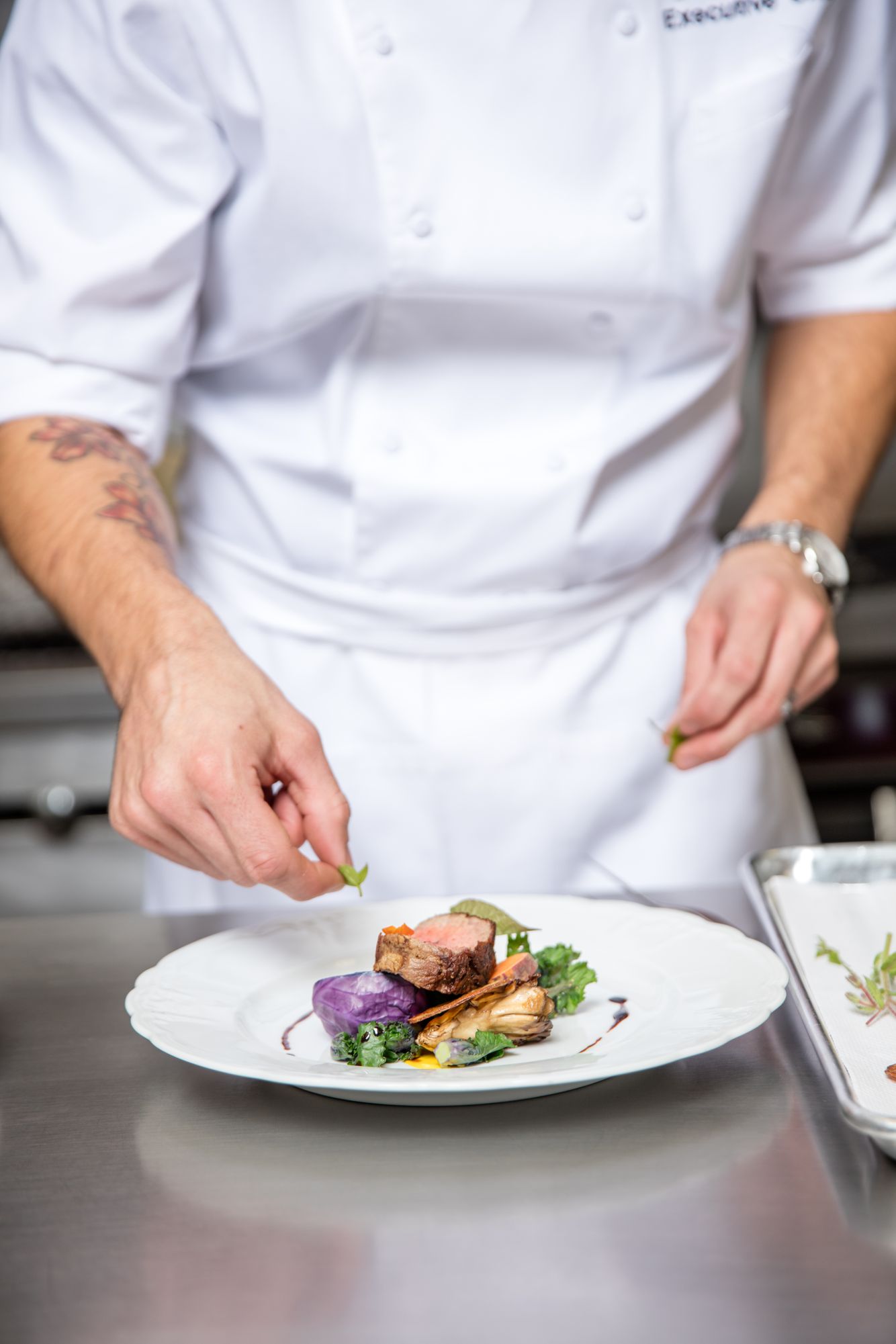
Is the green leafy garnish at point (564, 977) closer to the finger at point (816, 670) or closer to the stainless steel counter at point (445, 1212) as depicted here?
the stainless steel counter at point (445, 1212)

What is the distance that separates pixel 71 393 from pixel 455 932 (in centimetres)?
60

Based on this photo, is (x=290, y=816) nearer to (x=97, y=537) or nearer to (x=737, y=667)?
(x=97, y=537)

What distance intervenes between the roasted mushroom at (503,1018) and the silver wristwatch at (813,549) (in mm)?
592

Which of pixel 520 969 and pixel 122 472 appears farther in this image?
pixel 122 472

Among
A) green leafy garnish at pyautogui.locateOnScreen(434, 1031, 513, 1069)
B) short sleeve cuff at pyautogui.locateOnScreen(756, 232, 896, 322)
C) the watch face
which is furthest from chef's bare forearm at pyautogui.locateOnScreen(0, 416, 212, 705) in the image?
short sleeve cuff at pyautogui.locateOnScreen(756, 232, 896, 322)

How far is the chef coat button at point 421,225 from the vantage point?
111cm

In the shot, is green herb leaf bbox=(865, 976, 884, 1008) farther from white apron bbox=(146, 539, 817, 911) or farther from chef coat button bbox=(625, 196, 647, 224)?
chef coat button bbox=(625, 196, 647, 224)

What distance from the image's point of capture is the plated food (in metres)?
0.69

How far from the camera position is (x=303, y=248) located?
1141mm

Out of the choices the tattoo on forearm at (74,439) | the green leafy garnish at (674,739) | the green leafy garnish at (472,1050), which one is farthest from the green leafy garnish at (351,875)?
the tattoo on forearm at (74,439)

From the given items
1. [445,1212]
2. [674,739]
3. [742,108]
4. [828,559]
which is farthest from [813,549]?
[445,1212]

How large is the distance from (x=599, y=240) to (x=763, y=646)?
36cm

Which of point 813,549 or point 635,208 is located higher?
point 635,208

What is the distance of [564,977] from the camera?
77 cm
